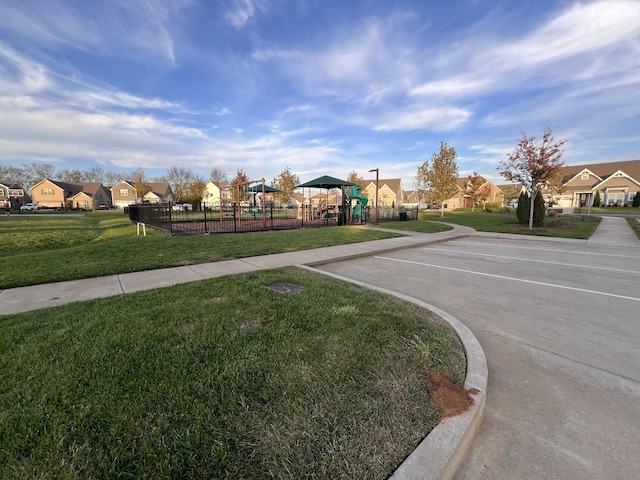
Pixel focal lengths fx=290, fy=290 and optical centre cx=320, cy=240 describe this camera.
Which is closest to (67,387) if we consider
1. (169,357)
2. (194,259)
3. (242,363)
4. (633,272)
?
(169,357)

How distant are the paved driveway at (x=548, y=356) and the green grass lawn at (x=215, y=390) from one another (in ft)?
1.64

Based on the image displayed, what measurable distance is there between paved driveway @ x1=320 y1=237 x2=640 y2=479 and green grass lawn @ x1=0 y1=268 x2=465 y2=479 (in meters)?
0.50

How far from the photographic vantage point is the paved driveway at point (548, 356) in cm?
203

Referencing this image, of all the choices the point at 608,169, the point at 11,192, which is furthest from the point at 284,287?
the point at 11,192

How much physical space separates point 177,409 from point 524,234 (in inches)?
681

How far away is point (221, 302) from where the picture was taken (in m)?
4.46

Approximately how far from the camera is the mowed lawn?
1.83 m

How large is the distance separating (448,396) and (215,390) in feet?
6.44

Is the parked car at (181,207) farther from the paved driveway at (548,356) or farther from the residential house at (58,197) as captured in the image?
the residential house at (58,197)

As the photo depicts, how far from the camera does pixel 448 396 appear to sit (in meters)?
2.44

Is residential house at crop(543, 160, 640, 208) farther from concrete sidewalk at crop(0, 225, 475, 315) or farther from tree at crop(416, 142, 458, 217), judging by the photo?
concrete sidewalk at crop(0, 225, 475, 315)

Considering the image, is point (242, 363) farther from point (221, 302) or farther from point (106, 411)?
point (221, 302)

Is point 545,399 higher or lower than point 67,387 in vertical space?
lower

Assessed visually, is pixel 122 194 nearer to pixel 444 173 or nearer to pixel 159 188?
pixel 159 188
